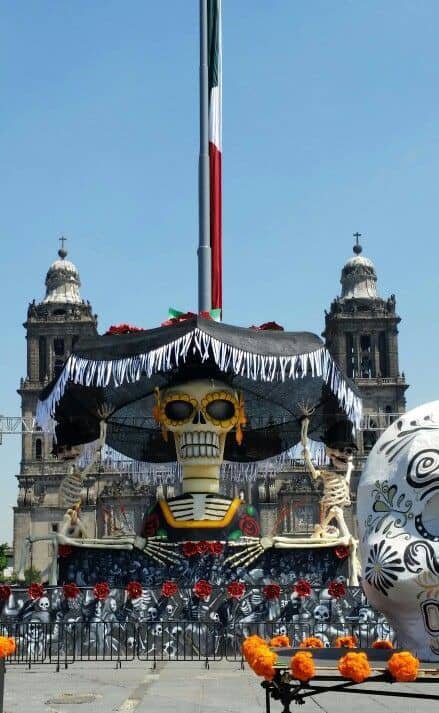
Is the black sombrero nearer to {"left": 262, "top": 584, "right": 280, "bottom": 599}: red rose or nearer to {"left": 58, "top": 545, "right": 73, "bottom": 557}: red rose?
{"left": 58, "top": 545, "right": 73, "bottom": 557}: red rose

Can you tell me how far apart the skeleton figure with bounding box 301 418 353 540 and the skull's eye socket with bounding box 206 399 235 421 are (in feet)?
6.68

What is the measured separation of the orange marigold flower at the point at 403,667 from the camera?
744 cm

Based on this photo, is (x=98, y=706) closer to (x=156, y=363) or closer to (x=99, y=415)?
(x=156, y=363)

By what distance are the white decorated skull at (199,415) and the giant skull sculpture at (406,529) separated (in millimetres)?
10909

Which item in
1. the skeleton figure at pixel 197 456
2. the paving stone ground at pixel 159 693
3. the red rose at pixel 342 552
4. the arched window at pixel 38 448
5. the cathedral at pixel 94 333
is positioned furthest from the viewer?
the arched window at pixel 38 448

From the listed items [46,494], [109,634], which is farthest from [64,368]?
[46,494]

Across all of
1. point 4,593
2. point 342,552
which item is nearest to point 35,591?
point 4,593

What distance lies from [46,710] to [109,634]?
280 inches

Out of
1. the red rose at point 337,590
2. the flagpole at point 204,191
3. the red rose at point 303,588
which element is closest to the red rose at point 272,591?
the red rose at point 303,588

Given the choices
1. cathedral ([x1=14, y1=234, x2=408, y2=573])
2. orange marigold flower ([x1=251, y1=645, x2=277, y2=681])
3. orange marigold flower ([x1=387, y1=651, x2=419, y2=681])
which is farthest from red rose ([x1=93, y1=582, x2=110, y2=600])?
cathedral ([x1=14, y1=234, x2=408, y2=573])

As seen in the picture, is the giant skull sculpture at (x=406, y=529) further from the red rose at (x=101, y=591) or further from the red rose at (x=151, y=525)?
the red rose at (x=151, y=525)

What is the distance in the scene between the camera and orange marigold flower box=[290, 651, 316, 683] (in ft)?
24.5

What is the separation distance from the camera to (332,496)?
23188mm

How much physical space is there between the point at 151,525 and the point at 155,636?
3.33 m
